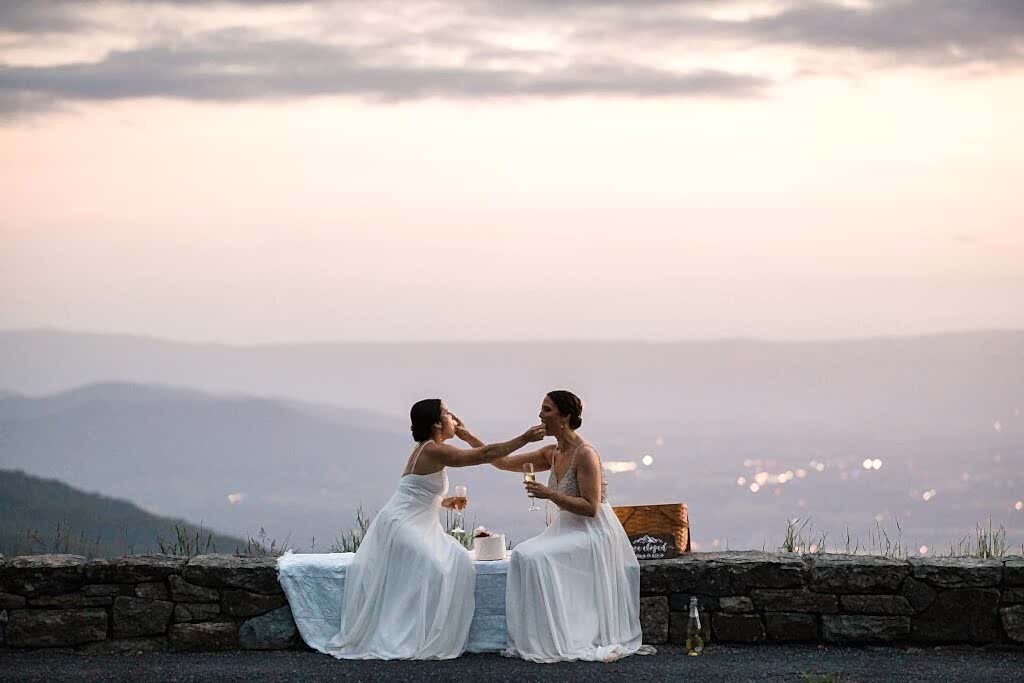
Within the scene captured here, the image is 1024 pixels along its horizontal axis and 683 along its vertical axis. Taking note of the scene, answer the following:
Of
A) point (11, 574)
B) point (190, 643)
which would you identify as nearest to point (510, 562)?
point (190, 643)

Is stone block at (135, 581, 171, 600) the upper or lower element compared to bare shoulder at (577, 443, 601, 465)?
lower

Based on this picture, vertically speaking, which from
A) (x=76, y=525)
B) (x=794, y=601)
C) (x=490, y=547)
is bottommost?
(x=76, y=525)

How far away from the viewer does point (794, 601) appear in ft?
26.2

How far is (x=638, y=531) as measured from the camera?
324 inches

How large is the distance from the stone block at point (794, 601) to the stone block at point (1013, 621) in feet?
3.30

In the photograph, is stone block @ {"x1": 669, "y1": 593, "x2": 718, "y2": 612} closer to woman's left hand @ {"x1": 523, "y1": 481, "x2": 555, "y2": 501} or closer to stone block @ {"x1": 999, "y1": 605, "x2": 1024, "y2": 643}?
woman's left hand @ {"x1": 523, "y1": 481, "x2": 555, "y2": 501}

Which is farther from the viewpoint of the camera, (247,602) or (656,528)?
(656,528)

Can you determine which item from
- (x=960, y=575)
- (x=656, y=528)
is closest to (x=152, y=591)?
(x=656, y=528)

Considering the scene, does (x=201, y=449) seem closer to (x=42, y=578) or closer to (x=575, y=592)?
(x=42, y=578)

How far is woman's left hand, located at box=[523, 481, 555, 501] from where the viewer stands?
7711 mm

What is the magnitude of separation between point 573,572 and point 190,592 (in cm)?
238

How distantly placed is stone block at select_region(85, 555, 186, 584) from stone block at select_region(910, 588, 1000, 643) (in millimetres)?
4708

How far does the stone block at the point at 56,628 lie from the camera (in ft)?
26.5

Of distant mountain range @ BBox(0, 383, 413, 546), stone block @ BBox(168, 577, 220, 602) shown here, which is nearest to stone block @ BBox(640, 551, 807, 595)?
stone block @ BBox(168, 577, 220, 602)
